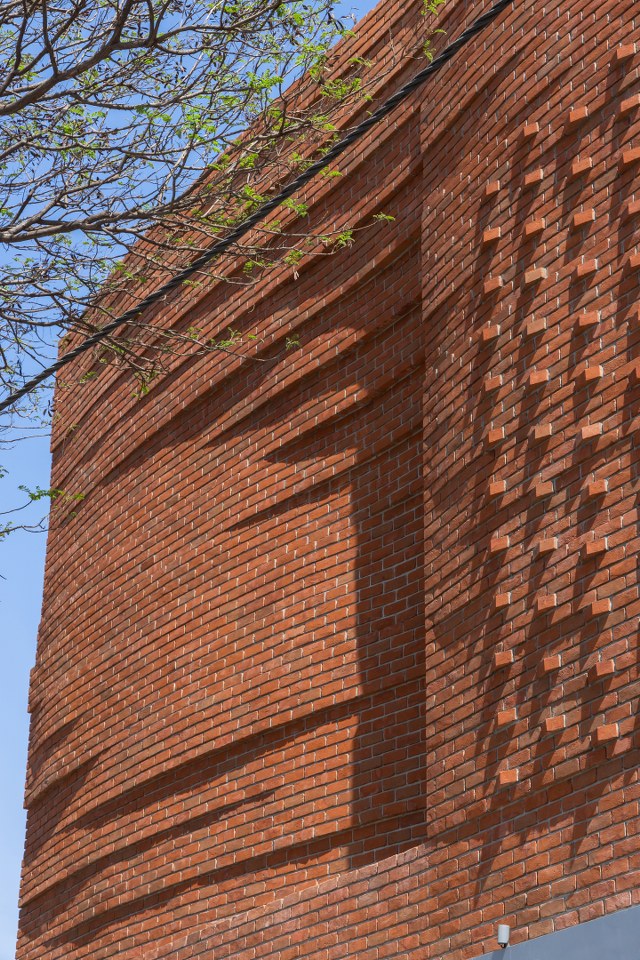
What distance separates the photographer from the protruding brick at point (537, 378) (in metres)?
6.23

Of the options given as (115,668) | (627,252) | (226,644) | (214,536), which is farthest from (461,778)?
(115,668)

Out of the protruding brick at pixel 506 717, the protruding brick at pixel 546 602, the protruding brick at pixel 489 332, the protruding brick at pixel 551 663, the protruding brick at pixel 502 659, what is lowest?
the protruding brick at pixel 506 717

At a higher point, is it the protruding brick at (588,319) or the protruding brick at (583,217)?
the protruding brick at (583,217)

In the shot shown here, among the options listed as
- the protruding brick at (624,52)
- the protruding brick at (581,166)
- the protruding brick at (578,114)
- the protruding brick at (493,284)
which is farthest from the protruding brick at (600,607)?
the protruding brick at (624,52)

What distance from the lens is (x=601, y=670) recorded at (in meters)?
5.40

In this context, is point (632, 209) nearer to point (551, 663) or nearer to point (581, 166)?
point (581, 166)

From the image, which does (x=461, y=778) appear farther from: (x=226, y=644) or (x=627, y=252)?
(x=226, y=644)

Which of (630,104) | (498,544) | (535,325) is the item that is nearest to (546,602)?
(498,544)

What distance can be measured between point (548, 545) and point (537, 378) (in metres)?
0.84

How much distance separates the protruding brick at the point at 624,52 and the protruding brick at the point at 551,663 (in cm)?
275

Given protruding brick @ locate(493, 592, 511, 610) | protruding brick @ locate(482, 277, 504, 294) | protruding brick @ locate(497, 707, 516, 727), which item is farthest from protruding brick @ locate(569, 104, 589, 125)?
protruding brick @ locate(497, 707, 516, 727)

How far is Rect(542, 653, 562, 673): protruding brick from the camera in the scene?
5691 mm

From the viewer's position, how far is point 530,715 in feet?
19.0

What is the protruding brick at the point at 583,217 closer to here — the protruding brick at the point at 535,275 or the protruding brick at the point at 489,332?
the protruding brick at the point at 535,275
